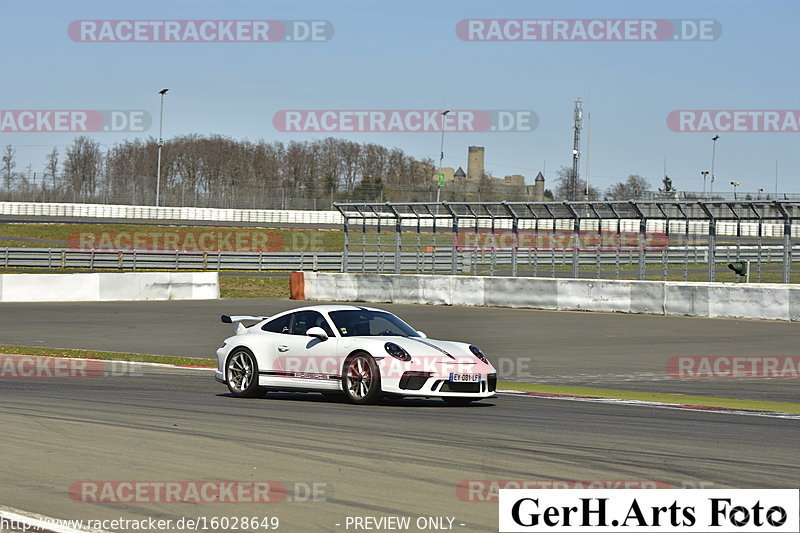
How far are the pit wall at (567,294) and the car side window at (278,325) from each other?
47.3ft

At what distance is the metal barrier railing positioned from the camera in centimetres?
2503

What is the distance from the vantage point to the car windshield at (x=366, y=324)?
41.9 feet

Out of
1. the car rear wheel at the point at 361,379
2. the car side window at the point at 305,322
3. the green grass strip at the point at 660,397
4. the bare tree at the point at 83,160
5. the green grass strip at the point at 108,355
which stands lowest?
the green grass strip at the point at 660,397

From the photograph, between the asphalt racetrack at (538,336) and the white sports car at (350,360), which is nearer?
the white sports car at (350,360)

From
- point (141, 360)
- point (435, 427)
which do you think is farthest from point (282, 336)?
point (141, 360)

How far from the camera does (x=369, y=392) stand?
12.2 m

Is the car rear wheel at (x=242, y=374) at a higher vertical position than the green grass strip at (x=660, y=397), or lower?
higher

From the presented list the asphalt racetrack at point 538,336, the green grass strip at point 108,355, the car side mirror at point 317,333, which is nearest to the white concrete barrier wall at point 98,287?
the asphalt racetrack at point 538,336

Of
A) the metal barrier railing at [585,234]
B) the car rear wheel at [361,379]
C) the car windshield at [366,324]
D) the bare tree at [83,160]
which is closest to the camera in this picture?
the car rear wheel at [361,379]

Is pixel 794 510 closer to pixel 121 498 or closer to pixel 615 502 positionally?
pixel 615 502

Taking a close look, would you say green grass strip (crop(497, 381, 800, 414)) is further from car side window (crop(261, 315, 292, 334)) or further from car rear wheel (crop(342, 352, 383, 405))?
car side window (crop(261, 315, 292, 334))

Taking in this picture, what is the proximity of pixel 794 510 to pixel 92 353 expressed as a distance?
15324mm

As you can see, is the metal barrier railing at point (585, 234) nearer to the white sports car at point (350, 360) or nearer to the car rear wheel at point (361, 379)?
the white sports car at point (350, 360)

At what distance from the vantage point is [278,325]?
13.5m
